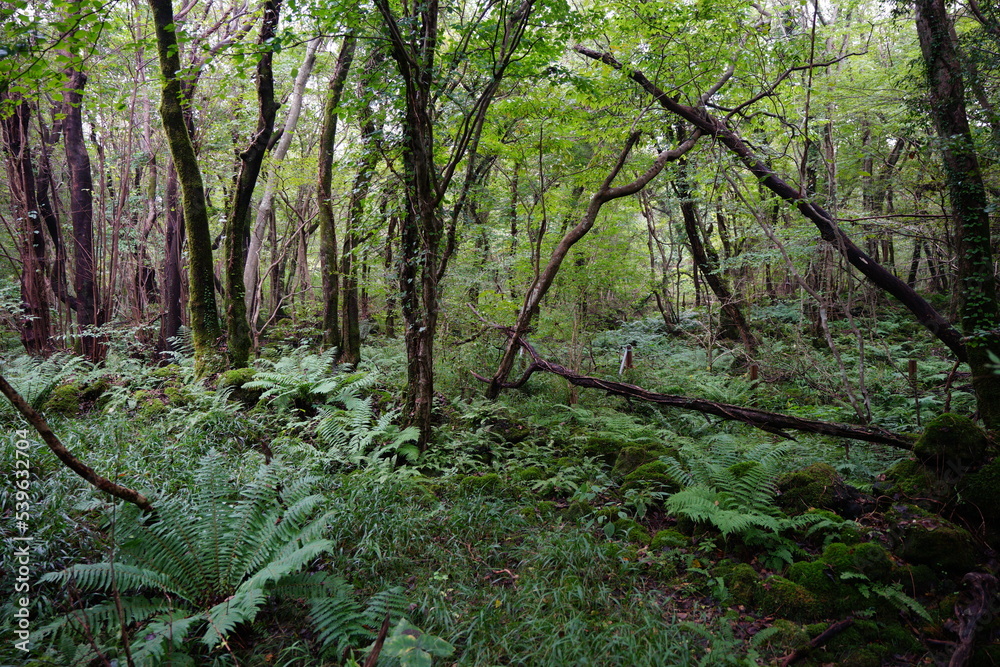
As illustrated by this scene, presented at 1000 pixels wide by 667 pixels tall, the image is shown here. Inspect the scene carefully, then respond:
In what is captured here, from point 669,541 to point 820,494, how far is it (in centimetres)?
147

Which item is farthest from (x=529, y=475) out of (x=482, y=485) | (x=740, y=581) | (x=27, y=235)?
(x=27, y=235)

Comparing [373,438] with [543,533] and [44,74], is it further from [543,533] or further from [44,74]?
[44,74]

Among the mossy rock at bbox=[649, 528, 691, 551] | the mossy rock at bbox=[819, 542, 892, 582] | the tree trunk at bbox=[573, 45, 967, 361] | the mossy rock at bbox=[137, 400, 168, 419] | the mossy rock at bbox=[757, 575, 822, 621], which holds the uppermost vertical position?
the tree trunk at bbox=[573, 45, 967, 361]

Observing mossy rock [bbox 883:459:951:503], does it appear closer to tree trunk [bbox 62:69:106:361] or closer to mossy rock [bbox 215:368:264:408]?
mossy rock [bbox 215:368:264:408]

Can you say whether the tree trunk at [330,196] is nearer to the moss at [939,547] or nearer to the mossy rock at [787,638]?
the mossy rock at [787,638]

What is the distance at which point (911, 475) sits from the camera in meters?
4.34

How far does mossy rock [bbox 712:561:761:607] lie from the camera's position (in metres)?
3.41

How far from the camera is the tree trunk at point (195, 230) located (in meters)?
7.11

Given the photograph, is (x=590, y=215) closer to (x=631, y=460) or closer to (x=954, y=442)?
Result: (x=631, y=460)

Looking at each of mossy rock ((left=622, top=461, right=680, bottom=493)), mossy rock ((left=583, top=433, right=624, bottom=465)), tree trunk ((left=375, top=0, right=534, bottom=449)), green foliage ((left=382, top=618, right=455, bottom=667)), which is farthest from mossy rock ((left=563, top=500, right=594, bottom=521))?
green foliage ((left=382, top=618, right=455, bottom=667))

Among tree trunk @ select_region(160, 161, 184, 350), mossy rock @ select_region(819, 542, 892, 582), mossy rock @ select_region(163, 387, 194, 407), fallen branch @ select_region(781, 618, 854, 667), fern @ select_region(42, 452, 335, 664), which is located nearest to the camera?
fern @ select_region(42, 452, 335, 664)

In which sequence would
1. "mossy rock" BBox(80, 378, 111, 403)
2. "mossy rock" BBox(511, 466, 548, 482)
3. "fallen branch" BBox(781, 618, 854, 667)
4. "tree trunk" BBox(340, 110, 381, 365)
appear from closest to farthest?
"fallen branch" BBox(781, 618, 854, 667)
"mossy rock" BBox(511, 466, 548, 482)
"mossy rock" BBox(80, 378, 111, 403)
"tree trunk" BBox(340, 110, 381, 365)

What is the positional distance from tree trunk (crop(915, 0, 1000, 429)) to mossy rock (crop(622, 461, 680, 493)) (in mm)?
2819

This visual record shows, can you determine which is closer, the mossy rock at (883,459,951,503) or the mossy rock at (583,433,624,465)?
the mossy rock at (883,459,951,503)
